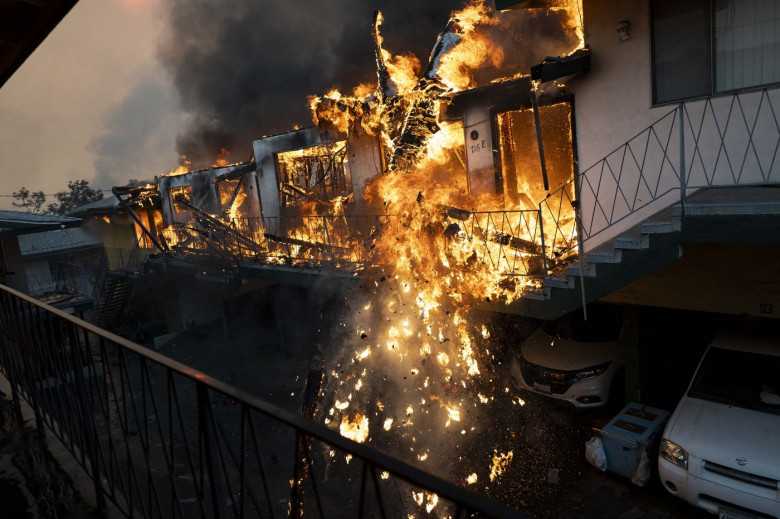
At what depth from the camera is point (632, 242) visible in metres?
6.94

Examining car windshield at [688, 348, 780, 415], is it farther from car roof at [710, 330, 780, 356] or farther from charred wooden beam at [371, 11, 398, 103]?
charred wooden beam at [371, 11, 398, 103]

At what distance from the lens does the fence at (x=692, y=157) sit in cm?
713

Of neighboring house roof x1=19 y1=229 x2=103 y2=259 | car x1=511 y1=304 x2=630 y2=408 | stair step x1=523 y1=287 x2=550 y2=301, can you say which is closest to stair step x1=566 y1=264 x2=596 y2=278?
stair step x1=523 y1=287 x2=550 y2=301

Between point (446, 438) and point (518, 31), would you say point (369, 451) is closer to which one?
point (446, 438)

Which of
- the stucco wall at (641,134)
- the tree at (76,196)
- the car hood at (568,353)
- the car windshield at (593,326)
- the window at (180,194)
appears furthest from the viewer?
the tree at (76,196)

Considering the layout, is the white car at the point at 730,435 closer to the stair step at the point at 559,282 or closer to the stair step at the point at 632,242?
the stair step at the point at 559,282

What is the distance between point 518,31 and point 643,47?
3871 millimetres

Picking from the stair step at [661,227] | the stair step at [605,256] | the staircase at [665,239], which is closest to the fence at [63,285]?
the staircase at [665,239]

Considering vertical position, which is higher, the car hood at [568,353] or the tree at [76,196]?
the tree at [76,196]

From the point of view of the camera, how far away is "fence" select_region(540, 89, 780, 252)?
713 centimetres

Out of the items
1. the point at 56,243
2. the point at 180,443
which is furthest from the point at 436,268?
the point at 56,243

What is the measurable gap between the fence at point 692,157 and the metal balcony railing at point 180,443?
568 centimetres

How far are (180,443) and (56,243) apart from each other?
24994 mm

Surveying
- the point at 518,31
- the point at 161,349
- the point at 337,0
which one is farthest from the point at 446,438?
the point at 337,0
